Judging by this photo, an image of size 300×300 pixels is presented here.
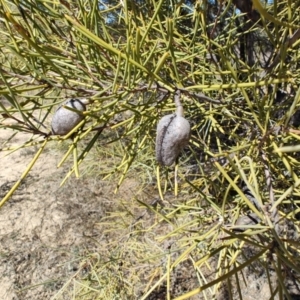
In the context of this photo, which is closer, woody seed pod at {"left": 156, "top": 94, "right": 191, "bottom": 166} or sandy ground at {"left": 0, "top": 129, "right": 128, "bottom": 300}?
woody seed pod at {"left": 156, "top": 94, "right": 191, "bottom": 166}

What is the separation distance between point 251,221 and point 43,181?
6.94 feet

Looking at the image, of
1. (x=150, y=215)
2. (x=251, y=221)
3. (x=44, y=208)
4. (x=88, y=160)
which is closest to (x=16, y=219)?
(x=44, y=208)

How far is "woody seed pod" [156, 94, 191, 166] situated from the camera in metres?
0.49

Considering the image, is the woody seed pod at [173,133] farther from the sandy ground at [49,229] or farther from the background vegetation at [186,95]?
the sandy ground at [49,229]

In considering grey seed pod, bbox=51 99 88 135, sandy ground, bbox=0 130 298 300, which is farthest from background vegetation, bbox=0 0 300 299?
sandy ground, bbox=0 130 298 300

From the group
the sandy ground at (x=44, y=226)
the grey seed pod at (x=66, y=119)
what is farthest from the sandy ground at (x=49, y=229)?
the grey seed pod at (x=66, y=119)

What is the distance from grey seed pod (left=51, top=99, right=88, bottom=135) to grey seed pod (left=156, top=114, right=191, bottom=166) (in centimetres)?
14

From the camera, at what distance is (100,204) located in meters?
2.50

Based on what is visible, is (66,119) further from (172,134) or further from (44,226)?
(44,226)

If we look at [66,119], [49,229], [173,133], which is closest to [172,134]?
[173,133]

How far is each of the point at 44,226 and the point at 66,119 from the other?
1963mm

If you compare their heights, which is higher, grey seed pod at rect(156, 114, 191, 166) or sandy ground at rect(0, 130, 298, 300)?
grey seed pod at rect(156, 114, 191, 166)

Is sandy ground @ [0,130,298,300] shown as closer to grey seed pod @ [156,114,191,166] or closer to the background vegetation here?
the background vegetation

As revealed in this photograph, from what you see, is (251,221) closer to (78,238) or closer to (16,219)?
(78,238)
